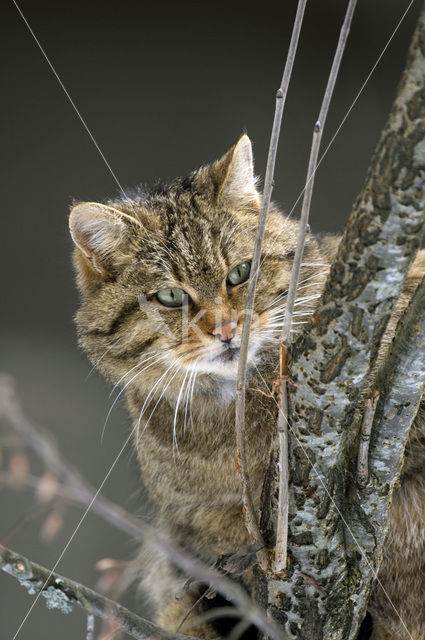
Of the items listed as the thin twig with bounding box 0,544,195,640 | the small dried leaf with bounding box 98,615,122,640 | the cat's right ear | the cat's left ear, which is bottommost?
the small dried leaf with bounding box 98,615,122,640

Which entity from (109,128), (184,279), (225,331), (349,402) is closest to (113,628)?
(349,402)

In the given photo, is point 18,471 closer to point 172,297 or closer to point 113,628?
point 113,628

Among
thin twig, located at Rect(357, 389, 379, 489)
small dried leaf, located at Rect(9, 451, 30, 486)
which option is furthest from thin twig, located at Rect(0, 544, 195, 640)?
thin twig, located at Rect(357, 389, 379, 489)

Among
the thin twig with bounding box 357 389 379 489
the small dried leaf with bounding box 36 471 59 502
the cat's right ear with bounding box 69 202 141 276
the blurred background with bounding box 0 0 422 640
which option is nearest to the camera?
the small dried leaf with bounding box 36 471 59 502

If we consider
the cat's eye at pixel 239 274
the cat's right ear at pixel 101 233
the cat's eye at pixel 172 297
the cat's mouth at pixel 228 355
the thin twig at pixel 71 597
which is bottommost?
the thin twig at pixel 71 597

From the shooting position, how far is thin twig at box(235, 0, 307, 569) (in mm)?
681

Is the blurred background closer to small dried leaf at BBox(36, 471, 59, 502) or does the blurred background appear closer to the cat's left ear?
the cat's left ear

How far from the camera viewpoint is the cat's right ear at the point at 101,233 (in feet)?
4.12

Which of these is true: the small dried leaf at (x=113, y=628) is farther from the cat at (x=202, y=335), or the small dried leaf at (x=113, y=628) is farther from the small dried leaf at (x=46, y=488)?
the cat at (x=202, y=335)

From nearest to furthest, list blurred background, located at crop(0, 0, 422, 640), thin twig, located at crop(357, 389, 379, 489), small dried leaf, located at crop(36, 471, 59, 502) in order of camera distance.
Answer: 1. small dried leaf, located at crop(36, 471, 59, 502)
2. thin twig, located at crop(357, 389, 379, 489)
3. blurred background, located at crop(0, 0, 422, 640)

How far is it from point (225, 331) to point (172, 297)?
0.47ft

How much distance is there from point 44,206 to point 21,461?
1548 millimetres

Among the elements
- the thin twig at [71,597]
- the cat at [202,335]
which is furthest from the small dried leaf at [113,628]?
the cat at [202,335]

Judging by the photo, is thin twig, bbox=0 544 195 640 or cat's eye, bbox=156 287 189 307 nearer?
thin twig, bbox=0 544 195 640
